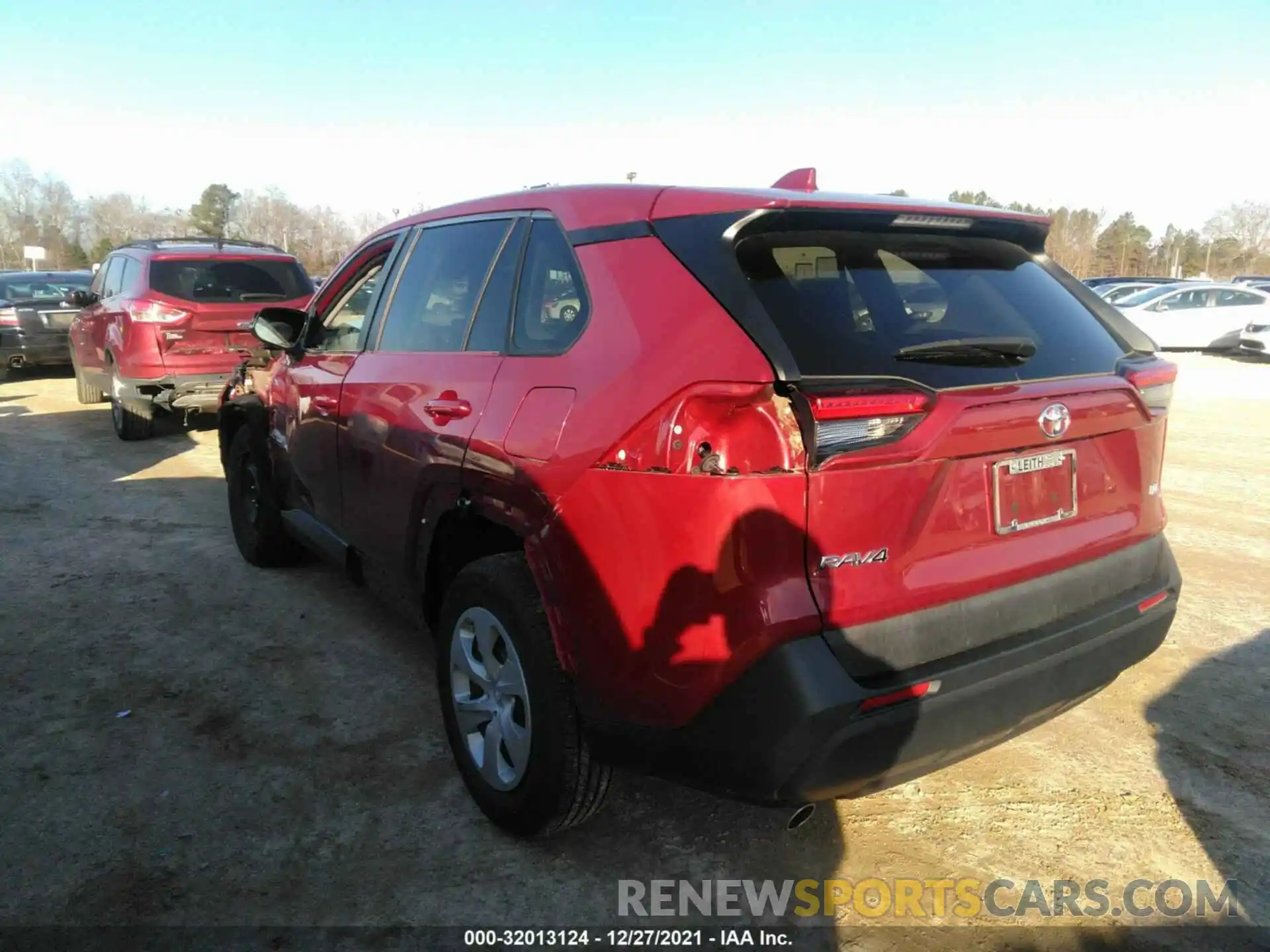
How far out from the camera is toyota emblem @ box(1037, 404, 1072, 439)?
235 centimetres

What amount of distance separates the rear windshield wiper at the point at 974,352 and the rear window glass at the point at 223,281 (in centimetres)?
792

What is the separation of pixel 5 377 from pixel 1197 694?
17711mm

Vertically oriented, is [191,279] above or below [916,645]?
above

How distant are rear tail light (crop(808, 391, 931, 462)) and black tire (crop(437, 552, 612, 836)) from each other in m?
0.93

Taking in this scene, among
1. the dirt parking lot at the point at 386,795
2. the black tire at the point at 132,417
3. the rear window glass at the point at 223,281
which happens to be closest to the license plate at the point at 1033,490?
the dirt parking lot at the point at 386,795

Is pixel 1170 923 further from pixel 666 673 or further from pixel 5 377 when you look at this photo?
pixel 5 377

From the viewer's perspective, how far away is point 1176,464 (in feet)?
26.7

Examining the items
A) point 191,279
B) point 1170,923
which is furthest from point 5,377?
point 1170,923

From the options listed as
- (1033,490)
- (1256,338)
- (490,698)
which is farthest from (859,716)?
(1256,338)

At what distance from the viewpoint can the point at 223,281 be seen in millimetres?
8773

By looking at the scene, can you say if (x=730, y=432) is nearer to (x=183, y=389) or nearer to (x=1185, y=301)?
(x=183, y=389)

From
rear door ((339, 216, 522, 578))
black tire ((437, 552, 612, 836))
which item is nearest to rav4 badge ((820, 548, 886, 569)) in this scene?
black tire ((437, 552, 612, 836))

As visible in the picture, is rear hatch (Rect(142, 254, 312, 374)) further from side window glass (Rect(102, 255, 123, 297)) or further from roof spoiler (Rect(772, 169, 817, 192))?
roof spoiler (Rect(772, 169, 817, 192))

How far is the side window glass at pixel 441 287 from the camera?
311cm
